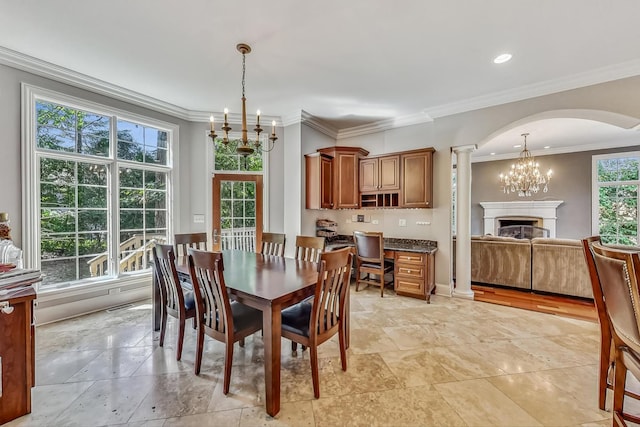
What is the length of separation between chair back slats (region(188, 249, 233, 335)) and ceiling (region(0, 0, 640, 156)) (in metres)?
1.95

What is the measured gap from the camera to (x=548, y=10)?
207 centimetres

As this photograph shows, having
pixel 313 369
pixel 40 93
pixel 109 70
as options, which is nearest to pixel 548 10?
pixel 313 369

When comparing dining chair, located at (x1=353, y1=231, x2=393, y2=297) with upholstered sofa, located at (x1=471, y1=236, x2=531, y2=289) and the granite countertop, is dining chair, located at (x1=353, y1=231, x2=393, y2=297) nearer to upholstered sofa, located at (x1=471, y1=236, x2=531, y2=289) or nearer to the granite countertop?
the granite countertop

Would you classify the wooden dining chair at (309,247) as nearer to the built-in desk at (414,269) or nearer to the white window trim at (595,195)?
the built-in desk at (414,269)

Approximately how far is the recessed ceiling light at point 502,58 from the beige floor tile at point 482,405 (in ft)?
10.0

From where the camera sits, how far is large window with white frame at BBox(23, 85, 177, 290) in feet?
9.57

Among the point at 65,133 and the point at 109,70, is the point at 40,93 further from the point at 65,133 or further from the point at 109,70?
the point at 109,70

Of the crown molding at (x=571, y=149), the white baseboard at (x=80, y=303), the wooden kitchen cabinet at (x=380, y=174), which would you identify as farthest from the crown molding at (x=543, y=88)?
the white baseboard at (x=80, y=303)

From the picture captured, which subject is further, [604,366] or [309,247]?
[309,247]

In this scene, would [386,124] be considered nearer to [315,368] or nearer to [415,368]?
[415,368]

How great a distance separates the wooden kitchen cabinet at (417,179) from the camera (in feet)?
13.1

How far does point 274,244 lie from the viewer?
3332 millimetres

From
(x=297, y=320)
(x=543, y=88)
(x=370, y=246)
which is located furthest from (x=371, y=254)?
(x=543, y=88)

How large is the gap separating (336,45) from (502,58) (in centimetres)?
177
